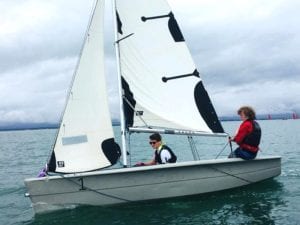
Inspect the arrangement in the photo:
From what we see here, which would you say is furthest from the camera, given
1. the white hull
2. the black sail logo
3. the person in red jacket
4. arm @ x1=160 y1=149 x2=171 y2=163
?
the black sail logo

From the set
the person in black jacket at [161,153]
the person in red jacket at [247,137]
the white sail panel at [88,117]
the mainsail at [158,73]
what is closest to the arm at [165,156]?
the person in black jacket at [161,153]

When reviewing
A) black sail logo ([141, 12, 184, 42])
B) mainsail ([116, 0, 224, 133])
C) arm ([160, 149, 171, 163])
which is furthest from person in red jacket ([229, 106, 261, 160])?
black sail logo ([141, 12, 184, 42])

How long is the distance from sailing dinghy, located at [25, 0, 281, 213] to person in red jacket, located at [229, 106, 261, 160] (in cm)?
22

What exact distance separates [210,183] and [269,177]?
1.83 meters

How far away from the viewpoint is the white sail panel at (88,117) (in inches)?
347

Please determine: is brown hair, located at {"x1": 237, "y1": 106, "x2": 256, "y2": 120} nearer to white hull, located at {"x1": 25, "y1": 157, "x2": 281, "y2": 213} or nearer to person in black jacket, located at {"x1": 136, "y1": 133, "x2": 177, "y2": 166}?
white hull, located at {"x1": 25, "y1": 157, "x2": 281, "y2": 213}

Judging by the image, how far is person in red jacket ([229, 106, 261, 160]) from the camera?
9.48 m

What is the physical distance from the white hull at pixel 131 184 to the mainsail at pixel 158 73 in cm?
108

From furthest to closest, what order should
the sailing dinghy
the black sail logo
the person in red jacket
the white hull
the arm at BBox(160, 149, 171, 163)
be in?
the black sail logo, the person in red jacket, the arm at BBox(160, 149, 171, 163), the sailing dinghy, the white hull

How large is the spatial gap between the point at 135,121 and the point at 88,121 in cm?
Answer: 119

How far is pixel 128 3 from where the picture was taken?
9578mm

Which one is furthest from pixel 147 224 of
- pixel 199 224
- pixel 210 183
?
pixel 210 183

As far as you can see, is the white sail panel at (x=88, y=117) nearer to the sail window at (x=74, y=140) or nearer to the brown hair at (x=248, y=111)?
the sail window at (x=74, y=140)

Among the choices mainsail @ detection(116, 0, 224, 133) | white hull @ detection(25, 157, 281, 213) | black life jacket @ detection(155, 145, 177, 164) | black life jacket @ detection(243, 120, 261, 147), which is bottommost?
white hull @ detection(25, 157, 281, 213)
